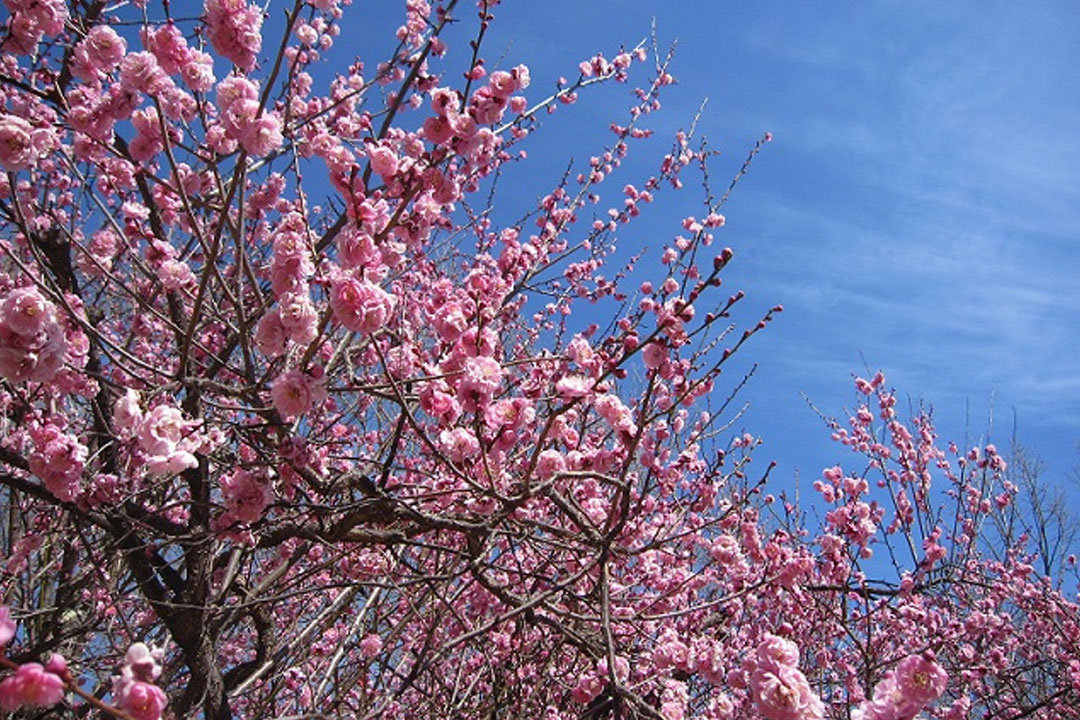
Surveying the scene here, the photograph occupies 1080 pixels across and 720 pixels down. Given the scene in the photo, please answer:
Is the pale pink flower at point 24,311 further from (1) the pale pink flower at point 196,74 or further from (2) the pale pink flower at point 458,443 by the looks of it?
(2) the pale pink flower at point 458,443

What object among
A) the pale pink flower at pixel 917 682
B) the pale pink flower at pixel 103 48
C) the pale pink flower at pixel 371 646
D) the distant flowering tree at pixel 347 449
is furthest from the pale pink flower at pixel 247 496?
the pale pink flower at pixel 917 682

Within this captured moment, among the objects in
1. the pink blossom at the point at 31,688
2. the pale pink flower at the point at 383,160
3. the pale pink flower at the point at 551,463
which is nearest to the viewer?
the pink blossom at the point at 31,688

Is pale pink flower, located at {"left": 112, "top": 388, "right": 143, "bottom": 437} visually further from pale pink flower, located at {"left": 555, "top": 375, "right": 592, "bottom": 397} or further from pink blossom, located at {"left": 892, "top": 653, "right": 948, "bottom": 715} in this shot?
pink blossom, located at {"left": 892, "top": 653, "right": 948, "bottom": 715}

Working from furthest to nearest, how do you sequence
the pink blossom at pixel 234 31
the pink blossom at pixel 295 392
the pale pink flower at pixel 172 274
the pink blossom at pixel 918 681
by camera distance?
1. the pale pink flower at pixel 172 274
2. the pink blossom at pixel 234 31
3. the pink blossom at pixel 295 392
4. the pink blossom at pixel 918 681

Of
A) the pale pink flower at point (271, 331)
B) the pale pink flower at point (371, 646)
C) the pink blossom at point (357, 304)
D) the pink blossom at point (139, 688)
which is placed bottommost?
the pink blossom at point (139, 688)

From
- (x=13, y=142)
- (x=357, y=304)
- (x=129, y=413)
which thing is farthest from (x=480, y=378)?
(x=13, y=142)

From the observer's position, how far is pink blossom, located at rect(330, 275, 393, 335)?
6.89ft

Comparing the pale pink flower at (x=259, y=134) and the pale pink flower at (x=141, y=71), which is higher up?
the pale pink flower at (x=141, y=71)

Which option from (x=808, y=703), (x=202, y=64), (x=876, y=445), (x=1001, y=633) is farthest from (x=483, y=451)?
(x=876, y=445)

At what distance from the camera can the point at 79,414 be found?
5.55 meters

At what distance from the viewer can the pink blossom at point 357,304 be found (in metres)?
2.10

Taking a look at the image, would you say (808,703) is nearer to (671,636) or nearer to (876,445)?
(671,636)

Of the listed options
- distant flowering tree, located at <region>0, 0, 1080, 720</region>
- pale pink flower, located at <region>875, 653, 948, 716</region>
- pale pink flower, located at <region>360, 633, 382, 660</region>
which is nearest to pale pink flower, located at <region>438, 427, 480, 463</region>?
distant flowering tree, located at <region>0, 0, 1080, 720</region>

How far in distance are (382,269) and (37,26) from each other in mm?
1511
